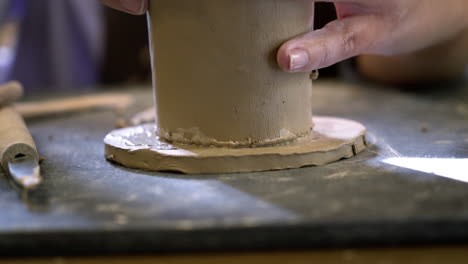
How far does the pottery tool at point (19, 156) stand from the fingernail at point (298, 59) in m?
0.61

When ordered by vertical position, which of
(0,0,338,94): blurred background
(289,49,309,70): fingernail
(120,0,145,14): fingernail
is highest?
(120,0,145,14): fingernail

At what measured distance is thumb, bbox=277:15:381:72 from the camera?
1.10 metres

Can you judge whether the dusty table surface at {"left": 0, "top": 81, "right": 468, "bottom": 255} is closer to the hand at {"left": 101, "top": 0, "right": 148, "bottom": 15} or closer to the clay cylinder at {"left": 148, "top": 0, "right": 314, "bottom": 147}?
the clay cylinder at {"left": 148, "top": 0, "right": 314, "bottom": 147}

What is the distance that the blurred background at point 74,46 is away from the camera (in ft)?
10.6

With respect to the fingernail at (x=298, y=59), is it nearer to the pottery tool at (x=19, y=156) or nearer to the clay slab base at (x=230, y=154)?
the clay slab base at (x=230, y=154)

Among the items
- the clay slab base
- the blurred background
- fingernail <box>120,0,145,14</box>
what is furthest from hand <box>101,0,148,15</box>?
the blurred background

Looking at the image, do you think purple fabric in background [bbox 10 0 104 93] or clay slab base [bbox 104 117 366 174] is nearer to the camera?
clay slab base [bbox 104 117 366 174]

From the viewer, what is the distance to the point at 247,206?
867 mm

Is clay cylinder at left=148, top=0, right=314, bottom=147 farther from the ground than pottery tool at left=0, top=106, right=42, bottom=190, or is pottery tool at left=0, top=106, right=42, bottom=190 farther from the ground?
clay cylinder at left=148, top=0, right=314, bottom=147

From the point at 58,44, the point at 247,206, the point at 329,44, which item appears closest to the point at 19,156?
the point at 247,206

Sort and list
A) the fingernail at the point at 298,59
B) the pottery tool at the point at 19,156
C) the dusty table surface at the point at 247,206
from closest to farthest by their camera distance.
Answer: the dusty table surface at the point at 247,206, the pottery tool at the point at 19,156, the fingernail at the point at 298,59

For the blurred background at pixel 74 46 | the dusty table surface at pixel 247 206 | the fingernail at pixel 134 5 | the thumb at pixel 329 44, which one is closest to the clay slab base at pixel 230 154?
the dusty table surface at pixel 247 206

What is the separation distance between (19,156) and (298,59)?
2.35 ft

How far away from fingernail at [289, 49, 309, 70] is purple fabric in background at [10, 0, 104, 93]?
7.81ft
